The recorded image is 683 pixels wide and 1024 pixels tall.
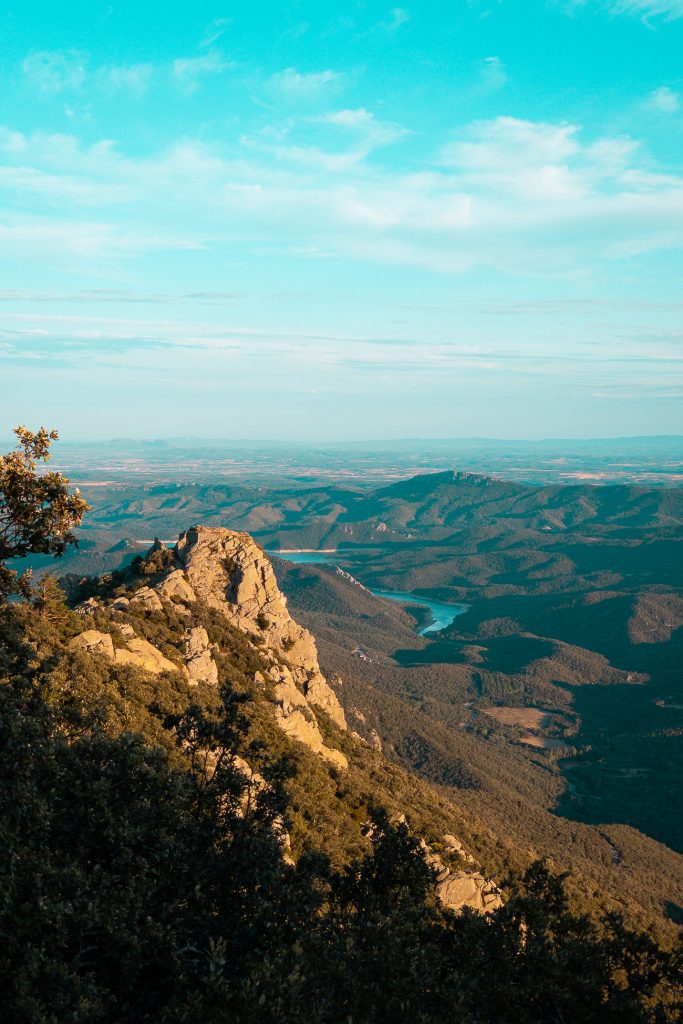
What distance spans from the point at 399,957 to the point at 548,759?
608ft

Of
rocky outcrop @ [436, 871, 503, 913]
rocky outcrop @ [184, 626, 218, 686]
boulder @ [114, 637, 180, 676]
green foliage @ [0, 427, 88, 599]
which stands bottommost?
rocky outcrop @ [436, 871, 503, 913]

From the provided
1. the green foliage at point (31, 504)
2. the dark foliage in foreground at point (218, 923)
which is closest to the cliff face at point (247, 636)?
the green foliage at point (31, 504)

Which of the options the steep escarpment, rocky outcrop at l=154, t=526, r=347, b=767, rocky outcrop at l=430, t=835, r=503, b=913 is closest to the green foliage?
the steep escarpment

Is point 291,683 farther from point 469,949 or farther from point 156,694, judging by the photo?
point 469,949

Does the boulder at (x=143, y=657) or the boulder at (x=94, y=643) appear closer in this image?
the boulder at (x=94, y=643)

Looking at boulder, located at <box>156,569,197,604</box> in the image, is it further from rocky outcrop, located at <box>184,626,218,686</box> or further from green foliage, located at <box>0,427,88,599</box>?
green foliage, located at <box>0,427,88,599</box>

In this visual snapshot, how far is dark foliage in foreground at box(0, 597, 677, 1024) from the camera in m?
15.8

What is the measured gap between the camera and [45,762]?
20.6 meters

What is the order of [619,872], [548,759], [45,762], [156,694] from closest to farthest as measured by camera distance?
1. [45,762]
2. [156,694]
3. [619,872]
4. [548,759]

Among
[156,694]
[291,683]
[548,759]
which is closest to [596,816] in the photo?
[548,759]

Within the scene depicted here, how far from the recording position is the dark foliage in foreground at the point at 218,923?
1583 cm

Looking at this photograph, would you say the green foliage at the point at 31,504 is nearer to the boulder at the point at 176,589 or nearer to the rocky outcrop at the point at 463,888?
the rocky outcrop at the point at 463,888

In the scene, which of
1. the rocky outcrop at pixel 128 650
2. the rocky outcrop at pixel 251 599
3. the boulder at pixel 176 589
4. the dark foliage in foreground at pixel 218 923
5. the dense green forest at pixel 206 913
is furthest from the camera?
the rocky outcrop at pixel 251 599

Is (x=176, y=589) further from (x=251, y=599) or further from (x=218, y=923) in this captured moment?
(x=218, y=923)
